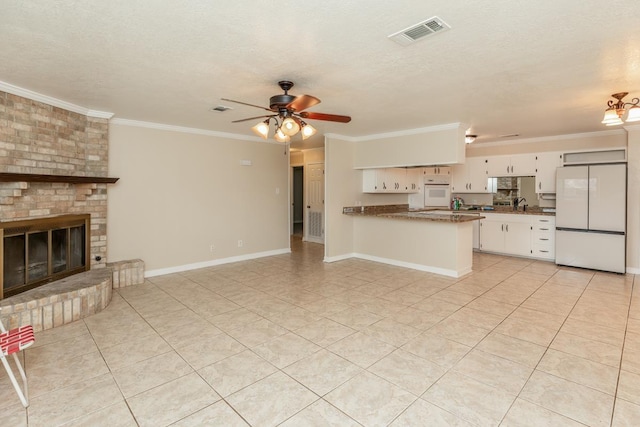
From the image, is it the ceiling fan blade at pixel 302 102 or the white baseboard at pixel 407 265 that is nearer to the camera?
the ceiling fan blade at pixel 302 102

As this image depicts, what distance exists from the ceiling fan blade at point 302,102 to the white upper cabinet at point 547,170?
5507mm

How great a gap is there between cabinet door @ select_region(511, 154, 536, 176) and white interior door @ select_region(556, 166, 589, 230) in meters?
0.74

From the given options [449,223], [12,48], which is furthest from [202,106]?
[449,223]

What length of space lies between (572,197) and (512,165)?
4.43 feet

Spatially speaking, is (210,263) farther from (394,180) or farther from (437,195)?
(437,195)

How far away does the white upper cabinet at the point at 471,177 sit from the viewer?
23.3 feet

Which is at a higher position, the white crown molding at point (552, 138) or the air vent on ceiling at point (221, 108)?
the white crown molding at point (552, 138)

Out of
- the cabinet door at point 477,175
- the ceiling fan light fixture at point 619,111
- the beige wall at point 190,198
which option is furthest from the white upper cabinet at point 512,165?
the beige wall at point 190,198

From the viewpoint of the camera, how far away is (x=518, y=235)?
639 centimetres

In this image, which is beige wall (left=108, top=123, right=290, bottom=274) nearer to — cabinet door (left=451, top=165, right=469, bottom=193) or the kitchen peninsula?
the kitchen peninsula

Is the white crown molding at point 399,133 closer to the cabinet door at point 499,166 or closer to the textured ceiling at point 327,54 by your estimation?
the textured ceiling at point 327,54

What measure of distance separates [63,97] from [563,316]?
6019 mm

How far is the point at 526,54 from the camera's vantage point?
2570 millimetres

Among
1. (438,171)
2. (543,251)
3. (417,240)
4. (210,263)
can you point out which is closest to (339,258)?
(417,240)
